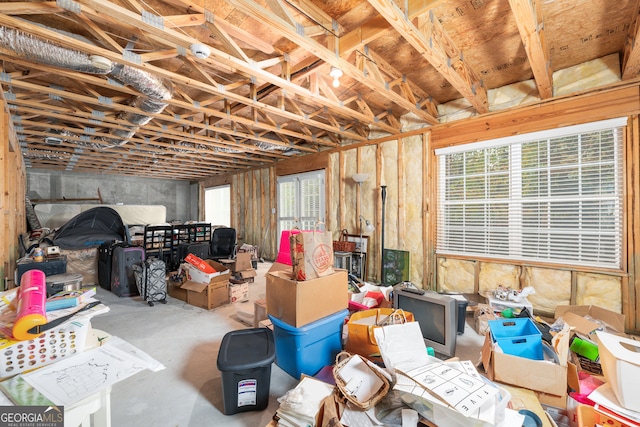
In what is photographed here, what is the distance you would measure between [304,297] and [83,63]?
9.06ft

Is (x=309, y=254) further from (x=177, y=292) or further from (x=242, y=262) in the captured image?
(x=242, y=262)

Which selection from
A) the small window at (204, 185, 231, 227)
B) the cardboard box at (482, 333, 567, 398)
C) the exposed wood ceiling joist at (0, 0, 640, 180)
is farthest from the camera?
the small window at (204, 185, 231, 227)

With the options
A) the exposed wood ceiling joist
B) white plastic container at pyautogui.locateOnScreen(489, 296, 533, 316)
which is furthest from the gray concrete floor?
the exposed wood ceiling joist

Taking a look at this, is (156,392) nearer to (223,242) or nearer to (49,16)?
(49,16)

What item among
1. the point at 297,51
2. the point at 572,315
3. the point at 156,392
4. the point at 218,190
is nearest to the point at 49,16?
the point at 297,51

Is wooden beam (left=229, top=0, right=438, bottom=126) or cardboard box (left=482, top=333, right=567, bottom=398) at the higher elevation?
wooden beam (left=229, top=0, right=438, bottom=126)

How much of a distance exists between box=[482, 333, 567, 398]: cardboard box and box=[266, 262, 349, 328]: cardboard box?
119 centimetres

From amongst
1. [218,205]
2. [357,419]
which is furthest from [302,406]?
[218,205]

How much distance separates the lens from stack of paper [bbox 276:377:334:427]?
4.73 feet

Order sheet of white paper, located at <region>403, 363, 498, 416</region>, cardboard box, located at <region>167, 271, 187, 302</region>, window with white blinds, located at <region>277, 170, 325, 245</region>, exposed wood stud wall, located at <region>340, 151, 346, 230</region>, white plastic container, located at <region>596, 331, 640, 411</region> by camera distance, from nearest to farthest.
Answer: sheet of white paper, located at <region>403, 363, 498, 416</region>, white plastic container, located at <region>596, 331, 640, 411</region>, cardboard box, located at <region>167, 271, 187, 302</region>, exposed wood stud wall, located at <region>340, 151, 346, 230</region>, window with white blinds, located at <region>277, 170, 325, 245</region>

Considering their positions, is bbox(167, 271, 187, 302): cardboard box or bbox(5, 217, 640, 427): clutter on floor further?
bbox(167, 271, 187, 302): cardboard box

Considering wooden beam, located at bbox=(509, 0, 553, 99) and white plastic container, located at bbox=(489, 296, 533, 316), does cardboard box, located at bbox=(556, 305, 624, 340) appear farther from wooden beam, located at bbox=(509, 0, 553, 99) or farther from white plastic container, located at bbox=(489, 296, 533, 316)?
Answer: wooden beam, located at bbox=(509, 0, 553, 99)

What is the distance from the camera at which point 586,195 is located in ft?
10.5

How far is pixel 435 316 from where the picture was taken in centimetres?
248
